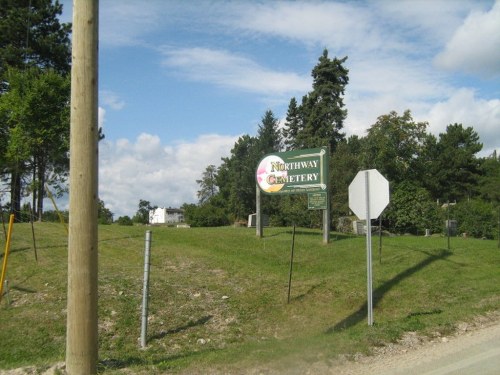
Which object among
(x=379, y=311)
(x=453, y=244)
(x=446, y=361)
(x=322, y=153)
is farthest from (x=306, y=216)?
(x=446, y=361)

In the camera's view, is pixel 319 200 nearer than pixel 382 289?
No

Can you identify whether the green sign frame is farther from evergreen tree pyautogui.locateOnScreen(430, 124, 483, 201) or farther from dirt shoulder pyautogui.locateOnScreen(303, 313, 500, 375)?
evergreen tree pyautogui.locateOnScreen(430, 124, 483, 201)

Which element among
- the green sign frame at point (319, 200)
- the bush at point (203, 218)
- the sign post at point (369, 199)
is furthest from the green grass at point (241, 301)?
the bush at point (203, 218)

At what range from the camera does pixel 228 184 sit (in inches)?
3103

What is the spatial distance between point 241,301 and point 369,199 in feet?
14.2

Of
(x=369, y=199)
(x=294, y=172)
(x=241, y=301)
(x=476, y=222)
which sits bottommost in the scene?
(x=241, y=301)

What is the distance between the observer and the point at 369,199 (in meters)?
9.38

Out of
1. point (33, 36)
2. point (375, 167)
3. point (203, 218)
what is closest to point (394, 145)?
point (375, 167)

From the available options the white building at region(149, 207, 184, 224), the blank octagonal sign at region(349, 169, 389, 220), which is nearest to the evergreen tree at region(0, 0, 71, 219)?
the blank octagonal sign at region(349, 169, 389, 220)

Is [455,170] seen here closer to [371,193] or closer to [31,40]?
[31,40]

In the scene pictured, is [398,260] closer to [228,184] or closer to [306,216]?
[306,216]

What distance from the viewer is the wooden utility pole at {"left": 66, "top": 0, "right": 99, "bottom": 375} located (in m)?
5.91

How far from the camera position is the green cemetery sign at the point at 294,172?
1728cm

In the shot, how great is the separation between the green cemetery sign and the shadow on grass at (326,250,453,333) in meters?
4.05
